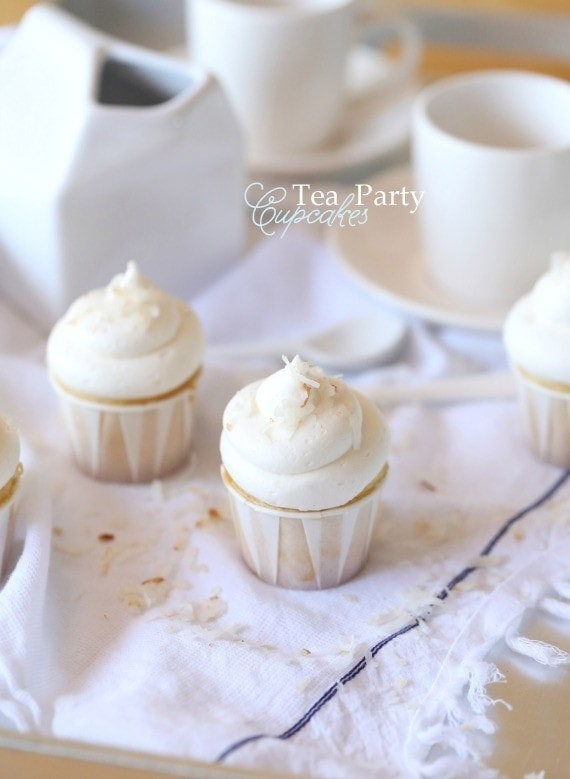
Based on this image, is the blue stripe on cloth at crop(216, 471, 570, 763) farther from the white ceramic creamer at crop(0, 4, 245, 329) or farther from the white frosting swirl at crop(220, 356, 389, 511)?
the white ceramic creamer at crop(0, 4, 245, 329)

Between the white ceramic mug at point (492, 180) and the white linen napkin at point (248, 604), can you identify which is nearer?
the white linen napkin at point (248, 604)

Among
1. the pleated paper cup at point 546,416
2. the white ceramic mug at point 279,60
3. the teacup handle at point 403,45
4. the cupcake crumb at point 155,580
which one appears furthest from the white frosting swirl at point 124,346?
the teacup handle at point 403,45

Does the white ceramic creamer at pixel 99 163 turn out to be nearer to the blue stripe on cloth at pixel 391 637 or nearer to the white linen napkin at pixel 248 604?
the white linen napkin at pixel 248 604

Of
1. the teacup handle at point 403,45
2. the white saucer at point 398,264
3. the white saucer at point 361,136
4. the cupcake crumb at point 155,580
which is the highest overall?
the teacup handle at point 403,45

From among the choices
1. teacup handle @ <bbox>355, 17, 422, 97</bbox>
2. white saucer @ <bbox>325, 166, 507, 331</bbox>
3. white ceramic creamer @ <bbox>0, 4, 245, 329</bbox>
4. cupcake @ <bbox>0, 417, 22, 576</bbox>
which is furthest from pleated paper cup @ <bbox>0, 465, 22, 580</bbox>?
teacup handle @ <bbox>355, 17, 422, 97</bbox>

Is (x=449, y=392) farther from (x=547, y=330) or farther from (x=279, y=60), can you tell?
(x=279, y=60)

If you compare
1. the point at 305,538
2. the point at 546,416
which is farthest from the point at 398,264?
the point at 305,538

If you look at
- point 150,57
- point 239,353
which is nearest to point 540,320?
point 239,353
